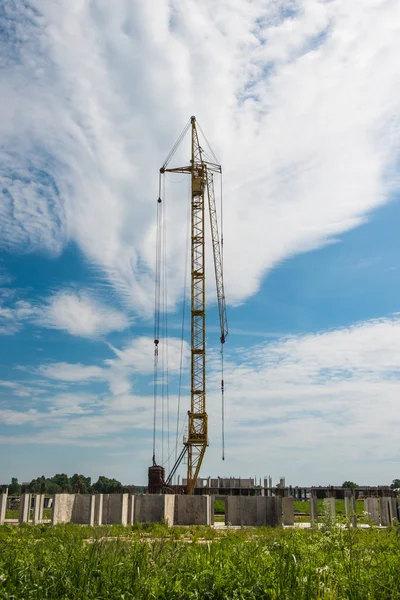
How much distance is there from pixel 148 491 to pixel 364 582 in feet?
140

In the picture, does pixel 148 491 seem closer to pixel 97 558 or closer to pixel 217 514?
pixel 217 514

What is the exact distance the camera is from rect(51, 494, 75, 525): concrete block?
31.7 m

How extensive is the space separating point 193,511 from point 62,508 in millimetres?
8611

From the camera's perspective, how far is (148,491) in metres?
49.1

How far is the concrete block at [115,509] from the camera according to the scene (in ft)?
111

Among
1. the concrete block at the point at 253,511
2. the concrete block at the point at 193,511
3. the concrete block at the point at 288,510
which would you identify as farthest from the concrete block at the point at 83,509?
the concrete block at the point at 288,510

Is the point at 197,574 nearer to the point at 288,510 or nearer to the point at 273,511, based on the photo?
the point at 273,511

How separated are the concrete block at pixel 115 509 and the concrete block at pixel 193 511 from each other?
3.73m

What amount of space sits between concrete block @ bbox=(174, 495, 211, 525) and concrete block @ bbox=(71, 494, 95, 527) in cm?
590

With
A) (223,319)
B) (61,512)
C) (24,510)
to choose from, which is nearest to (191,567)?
(61,512)

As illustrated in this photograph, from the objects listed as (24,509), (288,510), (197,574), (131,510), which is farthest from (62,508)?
(197,574)

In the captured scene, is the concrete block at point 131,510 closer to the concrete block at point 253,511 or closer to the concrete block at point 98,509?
the concrete block at point 98,509

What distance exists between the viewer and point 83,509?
33656 mm

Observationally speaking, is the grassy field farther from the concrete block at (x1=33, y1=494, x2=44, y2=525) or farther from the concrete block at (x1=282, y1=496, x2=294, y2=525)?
the concrete block at (x1=282, y1=496, x2=294, y2=525)
